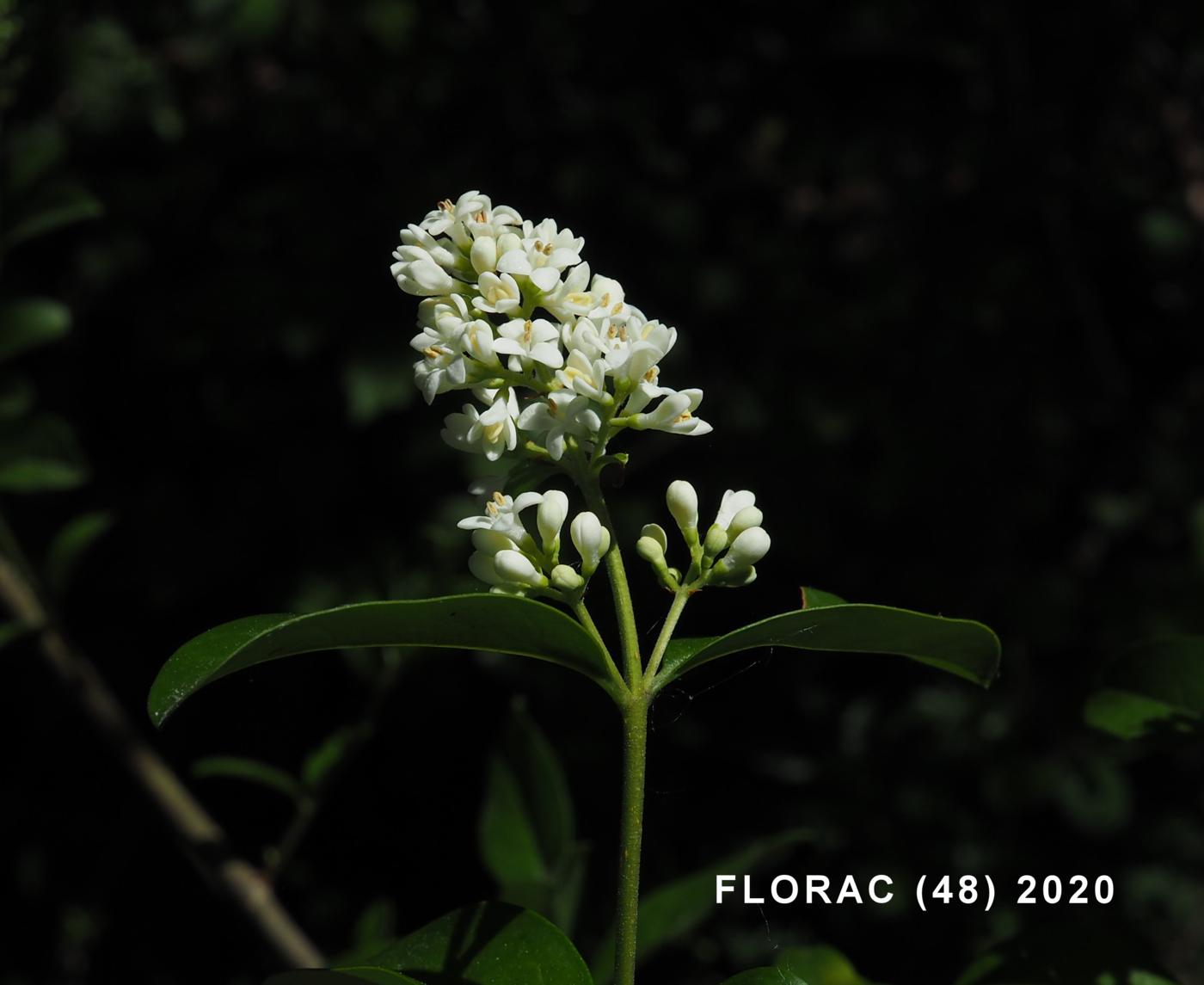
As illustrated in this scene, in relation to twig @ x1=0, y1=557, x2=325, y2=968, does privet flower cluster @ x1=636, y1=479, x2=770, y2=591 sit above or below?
above

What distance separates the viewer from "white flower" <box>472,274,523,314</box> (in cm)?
105

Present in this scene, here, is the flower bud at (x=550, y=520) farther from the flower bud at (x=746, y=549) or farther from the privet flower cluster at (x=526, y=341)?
the flower bud at (x=746, y=549)

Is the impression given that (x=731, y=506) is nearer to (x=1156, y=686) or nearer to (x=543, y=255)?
(x=543, y=255)

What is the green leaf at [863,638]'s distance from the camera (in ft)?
2.89

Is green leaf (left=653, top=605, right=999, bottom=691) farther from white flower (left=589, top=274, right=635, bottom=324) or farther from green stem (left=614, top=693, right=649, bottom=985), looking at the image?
white flower (left=589, top=274, right=635, bottom=324)

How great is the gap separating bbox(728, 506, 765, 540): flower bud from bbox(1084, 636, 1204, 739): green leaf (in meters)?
0.44

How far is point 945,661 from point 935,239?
2.03 m

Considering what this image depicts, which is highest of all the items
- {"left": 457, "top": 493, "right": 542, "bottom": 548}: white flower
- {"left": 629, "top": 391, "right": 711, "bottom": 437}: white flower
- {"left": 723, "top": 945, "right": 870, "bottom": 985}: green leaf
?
{"left": 629, "top": 391, "right": 711, "bottom": 437}: white flower

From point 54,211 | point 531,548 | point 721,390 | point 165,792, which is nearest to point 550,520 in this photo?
point 531,548


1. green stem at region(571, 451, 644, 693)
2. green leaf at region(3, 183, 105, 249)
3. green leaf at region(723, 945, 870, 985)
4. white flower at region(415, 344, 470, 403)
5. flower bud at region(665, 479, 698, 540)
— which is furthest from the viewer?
green leaf at region(3, 183, 105, 249)

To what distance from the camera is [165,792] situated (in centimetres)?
163

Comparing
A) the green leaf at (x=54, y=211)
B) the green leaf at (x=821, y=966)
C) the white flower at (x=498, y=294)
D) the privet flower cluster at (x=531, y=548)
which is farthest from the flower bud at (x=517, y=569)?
the green leaf at (x=54, y=211)

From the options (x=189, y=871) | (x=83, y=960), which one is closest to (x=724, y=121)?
(x=189, y=871)

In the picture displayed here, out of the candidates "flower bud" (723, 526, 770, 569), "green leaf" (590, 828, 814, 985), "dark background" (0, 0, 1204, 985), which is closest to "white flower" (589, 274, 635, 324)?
"flower bud" (723, 526, 770, 569)
